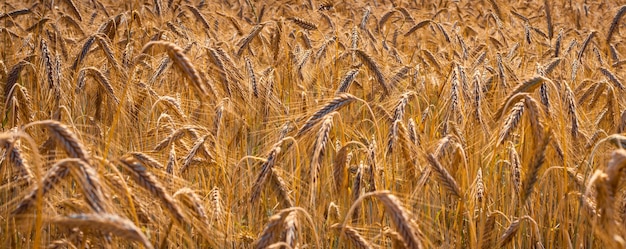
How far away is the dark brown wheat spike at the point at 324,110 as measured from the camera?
7.32 ft

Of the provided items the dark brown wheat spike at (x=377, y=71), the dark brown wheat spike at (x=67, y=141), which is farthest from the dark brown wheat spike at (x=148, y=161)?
the dark brown wheat spike at (x=377, y=71)

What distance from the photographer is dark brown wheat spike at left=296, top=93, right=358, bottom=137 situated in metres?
2.23

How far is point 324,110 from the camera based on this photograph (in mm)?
2252

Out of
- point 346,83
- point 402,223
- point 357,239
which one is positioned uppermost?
point 346,83

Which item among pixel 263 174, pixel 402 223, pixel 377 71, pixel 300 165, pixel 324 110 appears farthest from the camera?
pixel 377 71

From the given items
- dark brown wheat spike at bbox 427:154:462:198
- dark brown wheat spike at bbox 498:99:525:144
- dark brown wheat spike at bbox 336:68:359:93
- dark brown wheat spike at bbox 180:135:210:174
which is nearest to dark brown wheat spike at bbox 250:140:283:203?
dark brown wheat spike at bbox 180:135:210:174

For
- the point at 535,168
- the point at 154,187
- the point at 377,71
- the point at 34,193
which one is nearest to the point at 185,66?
the point at 154,187

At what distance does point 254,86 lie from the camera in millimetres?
3459

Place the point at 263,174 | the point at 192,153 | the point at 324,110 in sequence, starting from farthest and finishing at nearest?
the point at 192,153 < the point at 324,110 < the point at 263,174

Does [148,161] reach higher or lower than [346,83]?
lower

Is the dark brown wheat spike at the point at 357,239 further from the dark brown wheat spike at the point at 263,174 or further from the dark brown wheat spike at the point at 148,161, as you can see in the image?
the dark brown wheat spike at the point at 148,161

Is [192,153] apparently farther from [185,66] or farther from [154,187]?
[154,187]

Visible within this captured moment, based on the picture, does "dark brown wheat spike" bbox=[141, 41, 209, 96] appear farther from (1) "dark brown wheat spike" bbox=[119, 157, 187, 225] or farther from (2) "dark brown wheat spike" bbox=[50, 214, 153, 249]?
(2) "dark brown wheat spike" bbox=[50, 214, 153, 249]

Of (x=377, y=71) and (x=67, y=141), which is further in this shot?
(x=377, y=71)
